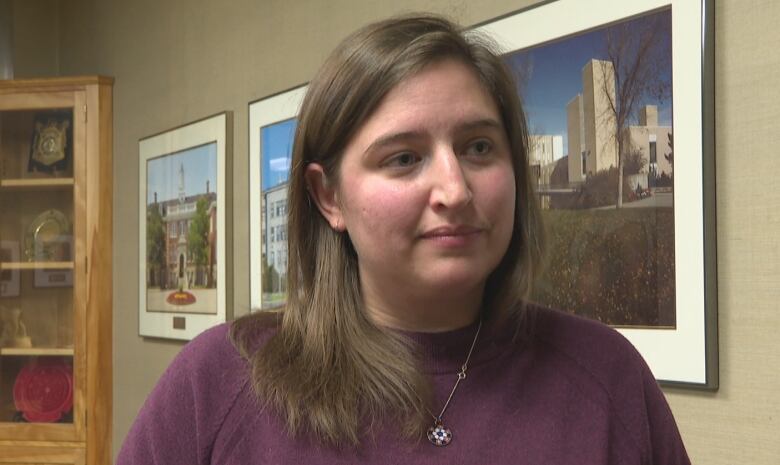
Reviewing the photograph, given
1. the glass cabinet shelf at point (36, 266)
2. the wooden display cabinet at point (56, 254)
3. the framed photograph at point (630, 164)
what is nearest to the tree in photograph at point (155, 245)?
the wooden display cabinet at point (56, 254)

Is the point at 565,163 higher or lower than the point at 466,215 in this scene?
higher

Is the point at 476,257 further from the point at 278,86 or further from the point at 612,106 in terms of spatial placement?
the point at 278,86

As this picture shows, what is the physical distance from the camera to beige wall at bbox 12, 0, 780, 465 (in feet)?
5.45

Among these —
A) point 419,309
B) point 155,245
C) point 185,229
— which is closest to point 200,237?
point 185,229

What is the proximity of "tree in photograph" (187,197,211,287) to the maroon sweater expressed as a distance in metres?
2.15

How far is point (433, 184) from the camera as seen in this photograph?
3.85 ft

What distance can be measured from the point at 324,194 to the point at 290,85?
178cm

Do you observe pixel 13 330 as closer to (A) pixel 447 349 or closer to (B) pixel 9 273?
(B) pixel 9 273

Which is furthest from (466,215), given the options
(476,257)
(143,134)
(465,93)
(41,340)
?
(41,340)

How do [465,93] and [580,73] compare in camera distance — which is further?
[580,73]

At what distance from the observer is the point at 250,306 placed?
3217mm

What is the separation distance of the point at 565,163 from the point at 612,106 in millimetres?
182

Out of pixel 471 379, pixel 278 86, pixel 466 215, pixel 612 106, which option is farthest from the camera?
pixel 278 86

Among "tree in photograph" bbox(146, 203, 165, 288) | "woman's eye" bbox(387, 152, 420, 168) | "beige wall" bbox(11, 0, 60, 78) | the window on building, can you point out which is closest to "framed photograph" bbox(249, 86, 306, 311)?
"tree in photograph" bbox(146, 203, 165, 288)
